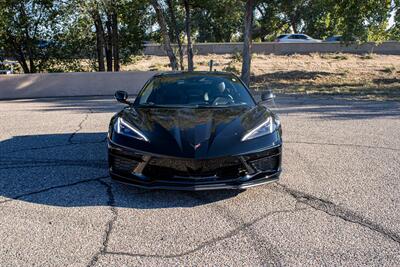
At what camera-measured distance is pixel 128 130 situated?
4457 millimetres

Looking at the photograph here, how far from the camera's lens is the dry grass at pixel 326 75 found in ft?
52.7

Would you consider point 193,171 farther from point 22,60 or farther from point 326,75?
point 326,75

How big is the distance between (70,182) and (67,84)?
11789 mm

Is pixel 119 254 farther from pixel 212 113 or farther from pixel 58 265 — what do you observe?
pixel 212 113

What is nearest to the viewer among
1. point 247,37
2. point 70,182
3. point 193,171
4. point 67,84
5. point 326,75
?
point 193,171

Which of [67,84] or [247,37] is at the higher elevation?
[247,37]

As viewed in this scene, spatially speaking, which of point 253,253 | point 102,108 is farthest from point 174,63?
point 253,253

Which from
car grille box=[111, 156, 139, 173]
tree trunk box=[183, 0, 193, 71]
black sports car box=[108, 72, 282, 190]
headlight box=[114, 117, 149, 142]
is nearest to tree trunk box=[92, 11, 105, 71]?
tree trunk box=[183, 0, 193, 71]

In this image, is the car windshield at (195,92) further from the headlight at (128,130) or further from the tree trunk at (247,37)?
the tree trunk at (247,37)

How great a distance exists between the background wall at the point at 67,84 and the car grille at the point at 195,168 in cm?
1213

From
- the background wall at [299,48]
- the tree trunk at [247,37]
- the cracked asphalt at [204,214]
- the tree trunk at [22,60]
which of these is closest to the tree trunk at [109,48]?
the tree trunk at [22,60]

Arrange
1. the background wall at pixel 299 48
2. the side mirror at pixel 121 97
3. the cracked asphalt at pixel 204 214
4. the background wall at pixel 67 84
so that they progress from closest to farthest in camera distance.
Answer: the cracked asphalt at pixel 204 214
the side mirror at pixel 121 97
the background wall at pixel 67 84
the background wall at pixel 299 48

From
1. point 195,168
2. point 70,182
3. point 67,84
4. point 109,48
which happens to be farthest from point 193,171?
point 109,48

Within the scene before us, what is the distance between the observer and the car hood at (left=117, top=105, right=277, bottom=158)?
405 cm
